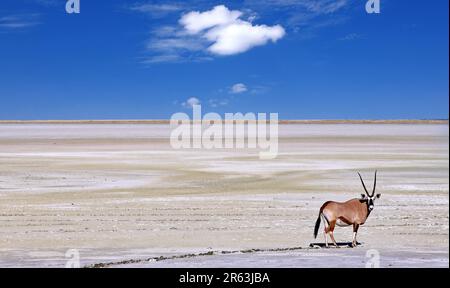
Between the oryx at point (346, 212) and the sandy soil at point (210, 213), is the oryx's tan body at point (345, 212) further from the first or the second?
the sandy soil at point (210, 213)

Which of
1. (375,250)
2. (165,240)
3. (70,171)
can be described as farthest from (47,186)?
(375,250)

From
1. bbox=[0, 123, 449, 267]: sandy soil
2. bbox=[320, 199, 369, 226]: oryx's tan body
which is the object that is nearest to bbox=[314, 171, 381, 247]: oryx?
bbox=[320, 199, 369, 226]: oryx's tan body

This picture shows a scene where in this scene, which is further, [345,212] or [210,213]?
[210,213]

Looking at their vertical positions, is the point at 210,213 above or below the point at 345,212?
below

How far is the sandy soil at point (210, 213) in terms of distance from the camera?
34.9 ft

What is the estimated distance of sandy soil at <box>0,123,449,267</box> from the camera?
10.6 metres

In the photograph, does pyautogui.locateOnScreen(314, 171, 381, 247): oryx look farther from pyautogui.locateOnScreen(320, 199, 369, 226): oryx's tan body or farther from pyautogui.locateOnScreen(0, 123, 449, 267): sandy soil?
pyautogui.locateOnScreen(0, 123, 449, 267): sandy soil

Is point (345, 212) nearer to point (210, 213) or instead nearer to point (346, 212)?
point (346, 212)

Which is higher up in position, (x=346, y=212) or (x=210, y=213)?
(x=346, y=212)

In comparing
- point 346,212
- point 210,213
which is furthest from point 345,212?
point 210,213

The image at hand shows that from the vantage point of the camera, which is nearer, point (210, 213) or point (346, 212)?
point (346, 212)

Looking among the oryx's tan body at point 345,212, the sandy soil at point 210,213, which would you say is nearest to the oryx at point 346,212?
the oryx's tan body at point 345,212

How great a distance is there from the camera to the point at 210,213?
623 inches

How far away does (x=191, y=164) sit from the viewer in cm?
3031
